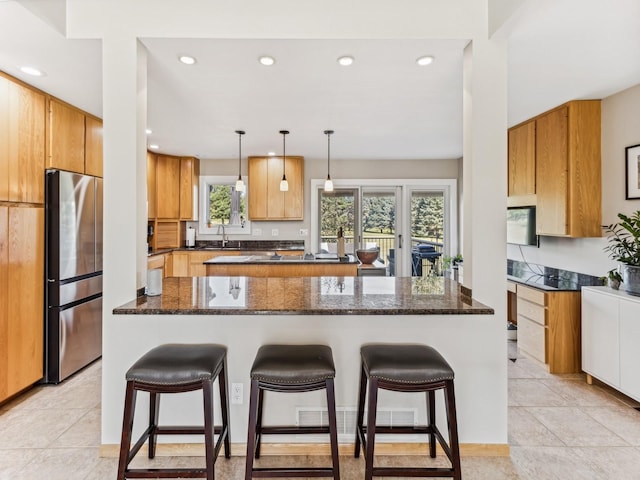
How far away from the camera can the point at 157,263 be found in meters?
4.87

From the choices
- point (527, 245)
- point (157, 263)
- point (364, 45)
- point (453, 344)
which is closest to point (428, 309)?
point (453, 344)

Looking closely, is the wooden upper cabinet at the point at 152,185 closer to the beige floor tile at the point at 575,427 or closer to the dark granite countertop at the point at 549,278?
the dark granite countertop at the point at 549,278

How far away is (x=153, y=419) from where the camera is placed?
1934 millimetres

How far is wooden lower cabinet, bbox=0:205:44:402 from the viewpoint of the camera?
253 cm

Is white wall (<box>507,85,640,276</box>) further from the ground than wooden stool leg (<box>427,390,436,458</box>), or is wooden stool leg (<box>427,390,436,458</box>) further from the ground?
white wall (<box>507,85,640,276</box>)

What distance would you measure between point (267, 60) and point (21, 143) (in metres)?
1.96

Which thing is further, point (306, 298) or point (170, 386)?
point (306, 298)

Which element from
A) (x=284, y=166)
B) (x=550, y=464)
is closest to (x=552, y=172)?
(x=550, y=464)

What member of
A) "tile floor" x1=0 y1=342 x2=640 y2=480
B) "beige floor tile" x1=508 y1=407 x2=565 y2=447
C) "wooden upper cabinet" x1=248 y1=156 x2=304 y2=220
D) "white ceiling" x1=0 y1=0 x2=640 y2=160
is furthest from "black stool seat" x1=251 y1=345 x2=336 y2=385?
"wooden upper cabinet" x1=248 y1=156 x2=304 y2=220

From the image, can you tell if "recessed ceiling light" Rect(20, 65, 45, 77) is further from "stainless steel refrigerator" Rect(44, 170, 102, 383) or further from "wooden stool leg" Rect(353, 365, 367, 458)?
"wooden stool leg" Rect(353, 365, 367, 458)

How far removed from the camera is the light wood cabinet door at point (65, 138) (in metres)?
2.93

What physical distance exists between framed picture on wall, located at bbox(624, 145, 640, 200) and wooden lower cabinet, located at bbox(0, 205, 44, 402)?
468 centimetres

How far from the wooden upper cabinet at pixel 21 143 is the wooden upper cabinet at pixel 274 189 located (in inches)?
114

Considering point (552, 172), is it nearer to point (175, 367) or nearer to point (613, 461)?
point (613, 461)
